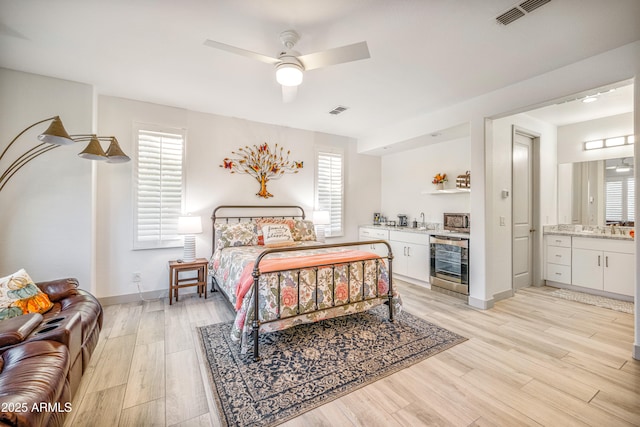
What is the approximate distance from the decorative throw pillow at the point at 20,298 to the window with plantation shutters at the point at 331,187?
3941 mm

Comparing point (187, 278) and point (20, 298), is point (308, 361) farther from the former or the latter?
point (187, 278)

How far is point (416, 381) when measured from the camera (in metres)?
2.08

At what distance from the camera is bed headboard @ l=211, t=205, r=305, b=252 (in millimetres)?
4414

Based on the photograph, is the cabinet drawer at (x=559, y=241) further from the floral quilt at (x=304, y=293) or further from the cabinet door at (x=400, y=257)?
the floral quilt at (x=304, y=293)

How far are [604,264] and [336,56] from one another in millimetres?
4845

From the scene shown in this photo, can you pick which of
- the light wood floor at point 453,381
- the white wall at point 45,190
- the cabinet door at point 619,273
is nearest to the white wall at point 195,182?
the white wall at point 45,190

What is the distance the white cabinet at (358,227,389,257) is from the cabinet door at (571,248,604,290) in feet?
9.55

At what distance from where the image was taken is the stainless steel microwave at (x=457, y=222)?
4.26 metres

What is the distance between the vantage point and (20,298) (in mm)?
2109

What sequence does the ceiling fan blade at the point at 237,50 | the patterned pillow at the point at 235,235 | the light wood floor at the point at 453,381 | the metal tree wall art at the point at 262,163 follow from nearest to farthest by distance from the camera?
1. the light wood floor at the point at 453,381
2. the ceiling fan blade at the point at 237,50
3. the patterned pillow at the point at 235,235
4. the metal tree wall art at the point at 262,163

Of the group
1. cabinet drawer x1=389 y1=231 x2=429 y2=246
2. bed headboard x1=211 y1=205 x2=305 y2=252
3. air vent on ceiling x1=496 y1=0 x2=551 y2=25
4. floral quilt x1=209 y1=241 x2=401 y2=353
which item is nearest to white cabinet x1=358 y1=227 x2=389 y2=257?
cabinet drawer x1=389 y1=231 x2=429 y2=246

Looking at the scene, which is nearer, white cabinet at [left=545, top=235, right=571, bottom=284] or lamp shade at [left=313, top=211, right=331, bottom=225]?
white cabinet at [left=545, top=235, right=571, bottom=284]

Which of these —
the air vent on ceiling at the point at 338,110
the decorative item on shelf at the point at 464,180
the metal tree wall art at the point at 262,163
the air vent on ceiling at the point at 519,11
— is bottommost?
the decorative item on shelf at the point at 464,180

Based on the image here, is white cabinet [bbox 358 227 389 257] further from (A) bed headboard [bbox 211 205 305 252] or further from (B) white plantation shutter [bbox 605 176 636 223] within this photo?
(B) white plantation shutter [bbox 605 176 636 223]
